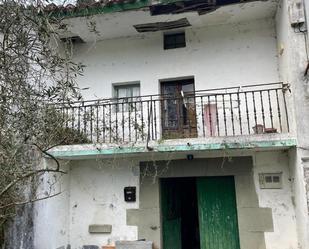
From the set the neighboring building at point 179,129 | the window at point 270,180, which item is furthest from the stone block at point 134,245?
the window at point 270,180

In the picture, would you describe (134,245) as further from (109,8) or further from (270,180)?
(109,8)

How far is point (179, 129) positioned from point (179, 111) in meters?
0.48

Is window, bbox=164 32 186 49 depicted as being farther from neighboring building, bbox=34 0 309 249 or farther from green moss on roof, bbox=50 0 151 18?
green moss on roof, bbox=50 0 151 18

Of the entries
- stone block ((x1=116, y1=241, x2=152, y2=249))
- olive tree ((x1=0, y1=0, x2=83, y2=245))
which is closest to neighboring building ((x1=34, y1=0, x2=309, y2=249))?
stone block ((x1=116, y1=241, x2=152, y2=249))

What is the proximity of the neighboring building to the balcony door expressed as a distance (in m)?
0.03

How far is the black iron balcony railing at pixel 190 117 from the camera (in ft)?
27.1

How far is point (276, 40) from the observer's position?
28.3 ft

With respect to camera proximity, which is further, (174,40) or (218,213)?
(174,40)

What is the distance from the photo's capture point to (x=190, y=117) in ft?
29.4

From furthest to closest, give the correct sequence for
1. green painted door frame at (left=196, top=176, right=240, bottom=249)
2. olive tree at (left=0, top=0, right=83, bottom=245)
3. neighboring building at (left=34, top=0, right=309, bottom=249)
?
green painted door frame at (left=196, top=176, right=240, bottom=249) < neighboring building at (left=34, top=0, right=309, bottom=249) < olive tree at (left=0, top=0, right=83, bottom=245)

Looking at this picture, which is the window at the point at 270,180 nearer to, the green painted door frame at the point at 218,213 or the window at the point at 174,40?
the green painted door frame at the point at 218,213

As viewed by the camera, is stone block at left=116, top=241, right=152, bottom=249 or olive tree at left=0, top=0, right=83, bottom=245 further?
stone block at left=116, top=241, right=152, bottom=249

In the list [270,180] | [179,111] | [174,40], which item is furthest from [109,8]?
[270,180]

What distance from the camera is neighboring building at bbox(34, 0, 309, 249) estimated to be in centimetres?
786
